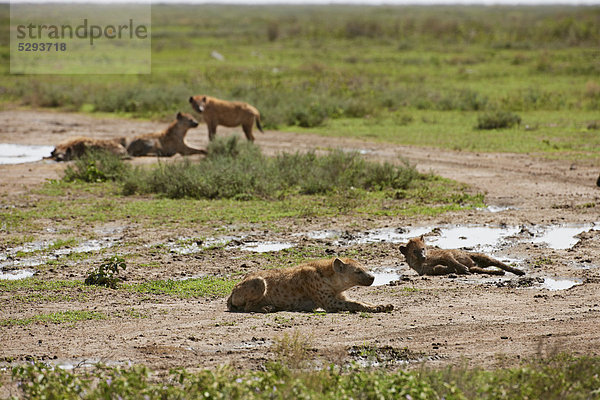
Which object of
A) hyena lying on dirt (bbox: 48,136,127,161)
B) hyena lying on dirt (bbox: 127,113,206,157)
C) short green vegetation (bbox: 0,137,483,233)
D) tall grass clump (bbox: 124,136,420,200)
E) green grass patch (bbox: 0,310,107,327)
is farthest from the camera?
hyena lying on dirt (bbox: 127,113,206,157)

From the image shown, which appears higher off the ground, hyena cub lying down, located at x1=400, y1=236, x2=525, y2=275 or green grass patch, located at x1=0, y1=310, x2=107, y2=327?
hyena cub lying down, located at x1=400, y1=236, x2=525, y2=275

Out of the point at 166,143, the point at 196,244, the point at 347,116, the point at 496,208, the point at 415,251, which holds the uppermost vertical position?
the point at 415,251

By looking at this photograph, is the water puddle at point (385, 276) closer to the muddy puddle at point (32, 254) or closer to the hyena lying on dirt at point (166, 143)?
the muddy puddle at point (32, 254)

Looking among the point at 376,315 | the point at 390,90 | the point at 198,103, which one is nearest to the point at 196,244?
the point at 376,315

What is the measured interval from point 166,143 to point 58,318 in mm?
11366

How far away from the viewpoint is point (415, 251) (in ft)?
32.1

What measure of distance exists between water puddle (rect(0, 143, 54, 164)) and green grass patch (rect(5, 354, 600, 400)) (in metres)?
13.7

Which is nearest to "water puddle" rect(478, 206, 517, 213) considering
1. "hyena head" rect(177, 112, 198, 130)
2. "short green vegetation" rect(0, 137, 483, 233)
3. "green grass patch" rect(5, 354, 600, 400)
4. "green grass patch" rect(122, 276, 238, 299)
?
"short green vegetation" rect(0, 137, 483, 233)

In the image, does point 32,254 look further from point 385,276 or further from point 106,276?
point 385,276

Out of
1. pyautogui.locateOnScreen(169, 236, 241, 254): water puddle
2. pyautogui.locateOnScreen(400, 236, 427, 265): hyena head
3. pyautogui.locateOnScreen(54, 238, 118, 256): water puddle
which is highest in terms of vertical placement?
pyautogui.locateOnScreen(400, 236, 427, 265): hyena head

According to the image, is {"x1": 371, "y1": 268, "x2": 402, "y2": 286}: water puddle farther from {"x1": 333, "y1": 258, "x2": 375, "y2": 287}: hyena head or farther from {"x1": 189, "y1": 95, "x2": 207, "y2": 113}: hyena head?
{"x1": 189, "y1": 95, "x2": 207, "y2": 113}: hyena head

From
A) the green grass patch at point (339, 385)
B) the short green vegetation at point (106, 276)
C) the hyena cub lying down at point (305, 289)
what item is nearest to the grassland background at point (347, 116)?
the green grass patch at point (339, 385)

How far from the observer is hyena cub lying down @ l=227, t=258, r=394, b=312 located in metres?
8.31

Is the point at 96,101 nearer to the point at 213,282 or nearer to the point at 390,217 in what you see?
the point at 390,217
